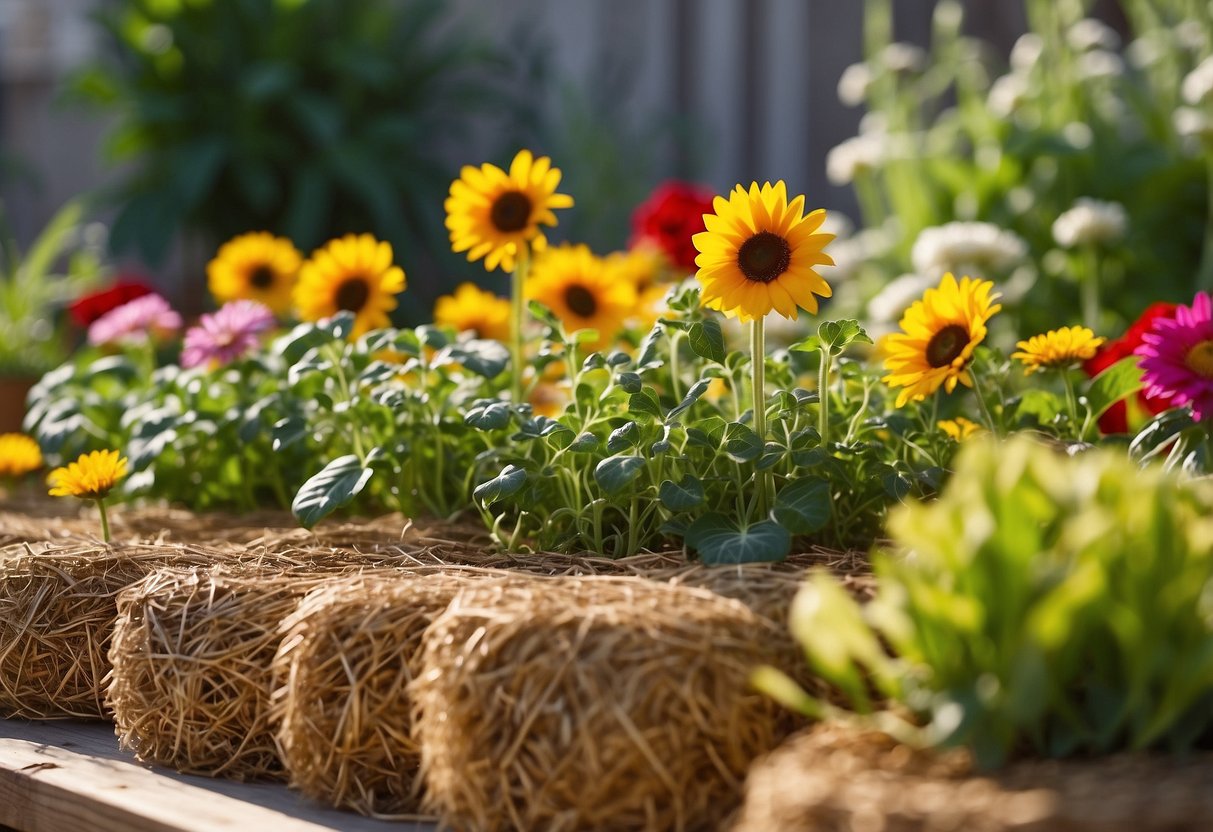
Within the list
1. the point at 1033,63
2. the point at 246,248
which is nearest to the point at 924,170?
the point at 1033,63

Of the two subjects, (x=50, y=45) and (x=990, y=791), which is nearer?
(x=990, y=791)

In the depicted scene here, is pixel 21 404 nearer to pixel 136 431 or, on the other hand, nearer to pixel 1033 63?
pixel 136 431

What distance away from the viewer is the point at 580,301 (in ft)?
6.45

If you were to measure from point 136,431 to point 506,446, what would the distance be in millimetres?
568

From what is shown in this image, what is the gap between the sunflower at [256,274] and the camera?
94.9 inches

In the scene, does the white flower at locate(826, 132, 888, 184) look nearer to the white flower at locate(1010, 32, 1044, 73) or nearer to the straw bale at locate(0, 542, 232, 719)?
the white flower at locate(1010, 32, 1044, 73)

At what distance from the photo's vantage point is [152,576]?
133 cm

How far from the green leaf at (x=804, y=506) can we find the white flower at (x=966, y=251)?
1.08m

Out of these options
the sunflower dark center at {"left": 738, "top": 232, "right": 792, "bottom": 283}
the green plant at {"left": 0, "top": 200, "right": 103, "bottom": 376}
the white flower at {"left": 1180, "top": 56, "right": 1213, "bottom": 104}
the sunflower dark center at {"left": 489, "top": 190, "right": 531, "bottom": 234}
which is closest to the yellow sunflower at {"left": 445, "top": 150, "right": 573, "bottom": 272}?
the sunflower dark center at {"left": 489, "top": 190, "right": 531, "bottom": 234}

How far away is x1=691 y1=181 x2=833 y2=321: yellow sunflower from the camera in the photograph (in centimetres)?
126

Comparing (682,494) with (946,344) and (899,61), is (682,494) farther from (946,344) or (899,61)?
(899,61)

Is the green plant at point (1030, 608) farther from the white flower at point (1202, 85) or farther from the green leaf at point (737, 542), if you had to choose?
the white flower at point (1202, 85)

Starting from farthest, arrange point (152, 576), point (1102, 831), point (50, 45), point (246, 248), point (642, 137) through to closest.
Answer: point (50, 45), point (642, 137), point (246, 248), point (152, 576), point (1102, 831)

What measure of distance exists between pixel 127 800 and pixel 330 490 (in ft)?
1.39
